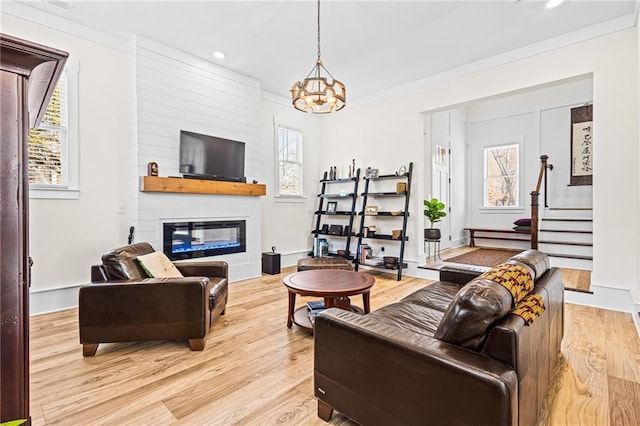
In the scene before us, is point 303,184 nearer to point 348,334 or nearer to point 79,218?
point 79,218

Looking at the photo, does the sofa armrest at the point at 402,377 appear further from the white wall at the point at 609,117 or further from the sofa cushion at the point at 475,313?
the white wall at the point at 609,117

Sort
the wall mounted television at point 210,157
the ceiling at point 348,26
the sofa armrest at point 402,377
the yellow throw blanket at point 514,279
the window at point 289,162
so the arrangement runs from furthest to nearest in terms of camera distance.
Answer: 1. the window at point 289,162
2. the wall mounted television at point 210,157
3. the ceiling at point 348,26
4. the yellow throw blanket at point 514,279
5. the sofa armrest at point 402,377

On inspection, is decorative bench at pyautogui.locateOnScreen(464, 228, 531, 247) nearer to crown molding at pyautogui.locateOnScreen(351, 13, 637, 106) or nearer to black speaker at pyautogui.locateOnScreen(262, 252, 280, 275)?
crown molding at pyautogui.locateOnScreen(351, 13, 637, 106)

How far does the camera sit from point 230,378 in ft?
6.80

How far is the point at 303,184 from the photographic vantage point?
603 cm

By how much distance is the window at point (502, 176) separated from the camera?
7.42 meters

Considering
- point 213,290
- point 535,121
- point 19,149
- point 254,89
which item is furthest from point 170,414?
point 535,121

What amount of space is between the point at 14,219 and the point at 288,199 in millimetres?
4942

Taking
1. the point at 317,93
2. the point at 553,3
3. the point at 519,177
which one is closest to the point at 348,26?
the point at 317,93

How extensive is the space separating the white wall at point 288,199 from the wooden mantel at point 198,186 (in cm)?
56

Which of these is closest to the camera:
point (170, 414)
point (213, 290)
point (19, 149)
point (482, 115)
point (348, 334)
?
point (19, 149)

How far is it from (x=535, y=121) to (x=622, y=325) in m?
5.52

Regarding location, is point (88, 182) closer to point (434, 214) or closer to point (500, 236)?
point (434, 214)

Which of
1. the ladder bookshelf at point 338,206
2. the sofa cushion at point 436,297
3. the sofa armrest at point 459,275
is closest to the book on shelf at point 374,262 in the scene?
the ladder bookshelf at point 338,206
